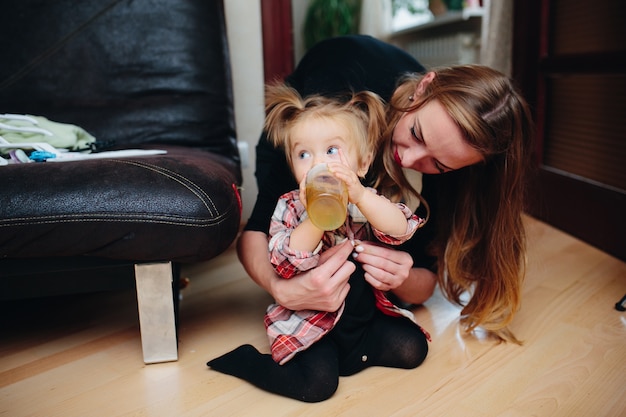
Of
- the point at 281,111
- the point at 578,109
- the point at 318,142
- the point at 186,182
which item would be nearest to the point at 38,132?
the point at 186,182

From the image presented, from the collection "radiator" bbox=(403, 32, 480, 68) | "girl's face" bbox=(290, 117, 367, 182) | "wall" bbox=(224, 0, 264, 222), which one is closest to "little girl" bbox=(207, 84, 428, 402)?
"girl's face" bbox=(290, 117, 367, 182)

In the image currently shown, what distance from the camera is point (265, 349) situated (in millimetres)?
1138

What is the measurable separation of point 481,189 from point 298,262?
0.47 m

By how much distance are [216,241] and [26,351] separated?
0.52 m

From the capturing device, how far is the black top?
1165mm

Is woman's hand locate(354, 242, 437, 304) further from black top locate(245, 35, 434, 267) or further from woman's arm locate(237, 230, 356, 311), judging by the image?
black top locate(245, 35, 434, 267)

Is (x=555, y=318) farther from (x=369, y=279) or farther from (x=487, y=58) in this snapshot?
(x=487, y=58)

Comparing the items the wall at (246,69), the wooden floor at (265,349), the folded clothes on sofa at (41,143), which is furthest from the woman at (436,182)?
the wall at (246,69)

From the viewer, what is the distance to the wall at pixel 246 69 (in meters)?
1.99

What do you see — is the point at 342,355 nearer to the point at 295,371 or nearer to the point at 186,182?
the point at 295,371

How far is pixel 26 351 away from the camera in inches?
45.5

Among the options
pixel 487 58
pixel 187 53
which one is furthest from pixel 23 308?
pixel 487 58

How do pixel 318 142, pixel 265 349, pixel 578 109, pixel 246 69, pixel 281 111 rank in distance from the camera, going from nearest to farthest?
1. pixel 318 142
2. pixel 281 111
3. pixel 265 349
4. pixel 578 109
5. pixel 246 69

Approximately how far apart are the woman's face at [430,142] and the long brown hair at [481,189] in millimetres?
12
